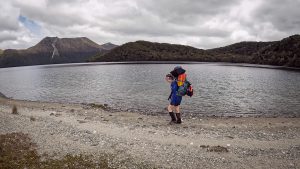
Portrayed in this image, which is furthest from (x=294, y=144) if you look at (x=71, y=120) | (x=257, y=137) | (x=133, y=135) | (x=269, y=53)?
(x=269, y=53)

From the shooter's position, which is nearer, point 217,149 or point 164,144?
point 217,149

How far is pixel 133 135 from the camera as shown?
16406 millimetres

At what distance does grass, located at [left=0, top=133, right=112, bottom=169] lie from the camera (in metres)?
11.4

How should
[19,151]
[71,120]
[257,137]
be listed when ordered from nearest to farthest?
[19,151], [257,137], [71,120]

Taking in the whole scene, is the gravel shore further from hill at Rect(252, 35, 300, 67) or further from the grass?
hill at Rect(252, 35, 300, 67)

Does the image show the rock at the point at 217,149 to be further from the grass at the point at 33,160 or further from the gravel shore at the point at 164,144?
the grass at the point at 33,160

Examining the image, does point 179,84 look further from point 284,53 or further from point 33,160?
point 284,53

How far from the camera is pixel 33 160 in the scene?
38.9 feet

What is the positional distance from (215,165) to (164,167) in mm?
2370

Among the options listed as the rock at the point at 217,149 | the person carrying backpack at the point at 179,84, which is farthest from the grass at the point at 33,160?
the person carrying backpack at the point at 179,84

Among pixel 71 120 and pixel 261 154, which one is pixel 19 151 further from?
pixel 261 154

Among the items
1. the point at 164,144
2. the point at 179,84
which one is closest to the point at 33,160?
the point at 164,144

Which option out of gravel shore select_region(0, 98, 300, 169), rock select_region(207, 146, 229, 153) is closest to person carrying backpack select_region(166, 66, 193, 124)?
gravel shore select_region(0, 98, 300, 169)

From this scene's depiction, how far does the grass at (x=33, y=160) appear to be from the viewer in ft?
37.3
